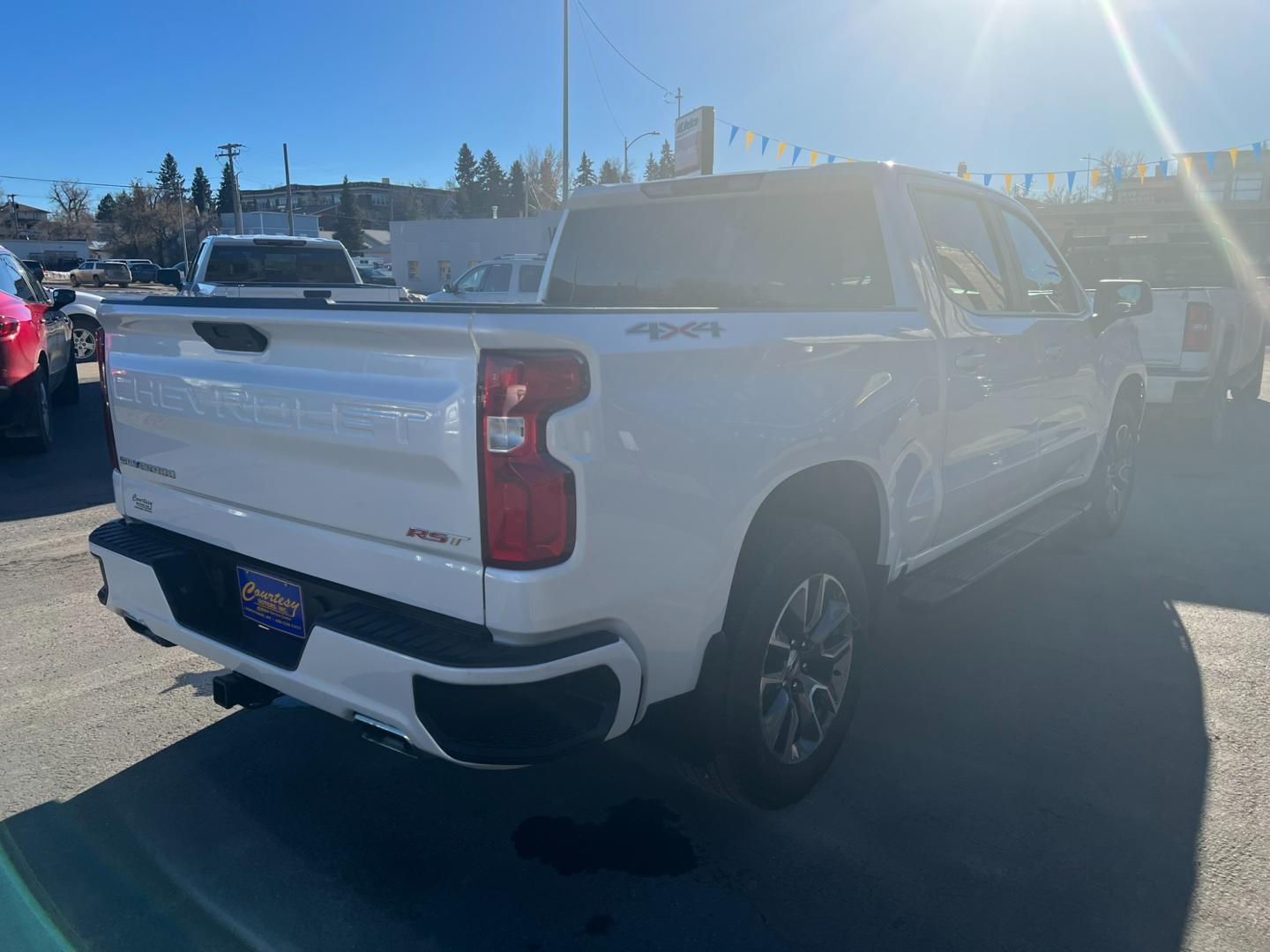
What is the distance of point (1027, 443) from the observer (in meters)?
4.58

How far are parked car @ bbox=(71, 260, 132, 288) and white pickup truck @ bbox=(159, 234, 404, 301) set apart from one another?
1877 inches

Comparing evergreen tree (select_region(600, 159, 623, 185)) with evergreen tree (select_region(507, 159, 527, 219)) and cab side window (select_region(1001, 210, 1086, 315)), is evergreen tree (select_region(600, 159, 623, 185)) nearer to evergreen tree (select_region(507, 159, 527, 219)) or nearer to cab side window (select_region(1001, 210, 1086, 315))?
evergreen tree (select_region(507, 159, 527, 219))

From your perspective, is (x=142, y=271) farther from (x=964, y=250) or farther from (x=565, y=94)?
(x=964, y=250)

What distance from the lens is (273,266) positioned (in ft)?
36.7

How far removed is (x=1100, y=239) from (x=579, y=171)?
106 metres

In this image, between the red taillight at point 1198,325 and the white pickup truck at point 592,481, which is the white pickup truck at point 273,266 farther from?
the red taillight at point 1198,325

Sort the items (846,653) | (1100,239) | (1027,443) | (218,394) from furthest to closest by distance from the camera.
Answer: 1. (1100,239)
2. (1027,443)
3. (846,653)
4. (218,394)

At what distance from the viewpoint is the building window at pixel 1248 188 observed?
46.0m

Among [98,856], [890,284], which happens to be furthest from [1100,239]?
[98,856]

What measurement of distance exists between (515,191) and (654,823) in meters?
111

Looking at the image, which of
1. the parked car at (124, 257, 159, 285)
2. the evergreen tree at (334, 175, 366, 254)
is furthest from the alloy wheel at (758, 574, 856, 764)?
the evergreen tree at (334, 175, 366, 254)

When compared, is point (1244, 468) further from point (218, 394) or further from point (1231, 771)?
point (218, 394)

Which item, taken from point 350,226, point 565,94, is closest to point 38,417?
point 565,94

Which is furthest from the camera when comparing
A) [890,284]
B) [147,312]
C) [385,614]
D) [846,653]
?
[890,284]
